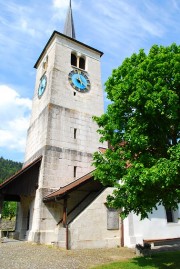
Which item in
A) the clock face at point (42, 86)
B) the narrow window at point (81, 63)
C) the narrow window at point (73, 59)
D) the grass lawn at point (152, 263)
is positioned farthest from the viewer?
the narrow window at point (81, 63)

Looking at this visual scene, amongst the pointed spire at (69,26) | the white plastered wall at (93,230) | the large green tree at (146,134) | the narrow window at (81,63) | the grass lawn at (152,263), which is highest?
the pointed spire at (69,26)

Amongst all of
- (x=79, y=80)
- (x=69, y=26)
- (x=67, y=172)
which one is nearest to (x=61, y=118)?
(x=67, y=172)

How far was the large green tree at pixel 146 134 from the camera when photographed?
332 inches

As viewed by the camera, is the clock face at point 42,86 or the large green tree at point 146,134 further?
the clock face at point 42,86

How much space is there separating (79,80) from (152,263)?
19000 mm

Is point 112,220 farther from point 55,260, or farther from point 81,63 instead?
point 81,63

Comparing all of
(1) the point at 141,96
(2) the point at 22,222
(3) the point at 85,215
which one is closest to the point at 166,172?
(1) the point at 141,96

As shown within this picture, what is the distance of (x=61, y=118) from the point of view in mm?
21359

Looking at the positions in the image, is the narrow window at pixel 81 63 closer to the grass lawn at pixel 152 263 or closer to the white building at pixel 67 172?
the white building at pixel 67 172

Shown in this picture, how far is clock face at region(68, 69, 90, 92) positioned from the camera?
24062 millimetres

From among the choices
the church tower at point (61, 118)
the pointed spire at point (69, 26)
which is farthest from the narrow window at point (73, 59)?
the pointed spire at point (69, 26)

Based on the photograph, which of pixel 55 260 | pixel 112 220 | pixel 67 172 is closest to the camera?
pixel 55 260

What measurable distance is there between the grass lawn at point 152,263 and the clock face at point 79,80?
56.5 feet

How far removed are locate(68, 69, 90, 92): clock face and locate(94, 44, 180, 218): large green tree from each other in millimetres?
14102
